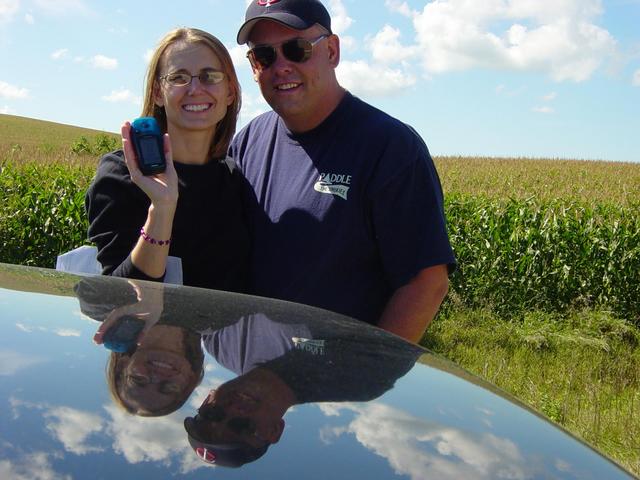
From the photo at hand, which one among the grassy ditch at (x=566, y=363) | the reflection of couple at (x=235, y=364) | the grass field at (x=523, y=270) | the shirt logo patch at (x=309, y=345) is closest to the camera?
the reflection of couple at (x=235, y=364)

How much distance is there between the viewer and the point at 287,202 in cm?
309

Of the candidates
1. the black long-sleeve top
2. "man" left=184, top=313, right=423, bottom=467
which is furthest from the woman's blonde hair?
"man" left=184, top=313, right=423, bottom=467

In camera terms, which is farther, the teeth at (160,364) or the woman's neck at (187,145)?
the woman's neck at (187,145)

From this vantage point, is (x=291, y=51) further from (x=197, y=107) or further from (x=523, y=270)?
(x=523, y=270)

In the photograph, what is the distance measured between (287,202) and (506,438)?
6.29ft

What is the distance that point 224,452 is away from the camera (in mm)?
1057

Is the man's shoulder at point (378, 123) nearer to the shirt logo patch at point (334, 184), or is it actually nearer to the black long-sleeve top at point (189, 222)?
the shirt logo patch at point (334, 184)

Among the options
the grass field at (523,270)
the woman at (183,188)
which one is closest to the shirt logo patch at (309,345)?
the woman at (183,188)

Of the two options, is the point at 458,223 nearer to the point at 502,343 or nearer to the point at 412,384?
the point at 502,343

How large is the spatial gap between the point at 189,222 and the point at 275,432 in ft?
6.34

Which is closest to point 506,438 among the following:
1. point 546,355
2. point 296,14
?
point 296,14

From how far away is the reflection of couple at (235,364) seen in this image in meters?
1.14

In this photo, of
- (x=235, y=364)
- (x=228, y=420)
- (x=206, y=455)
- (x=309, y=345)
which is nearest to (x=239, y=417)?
(x=228, y=420)

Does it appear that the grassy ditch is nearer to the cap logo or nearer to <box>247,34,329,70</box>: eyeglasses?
<box>247,34,329,70</box>: eyeglasses
